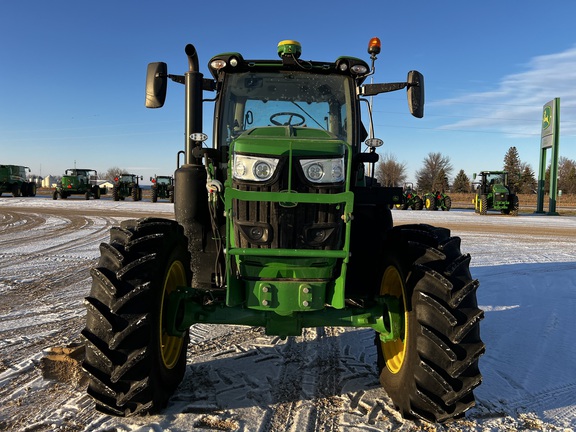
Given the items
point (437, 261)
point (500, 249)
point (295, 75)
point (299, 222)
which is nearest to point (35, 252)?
point (295, 75)

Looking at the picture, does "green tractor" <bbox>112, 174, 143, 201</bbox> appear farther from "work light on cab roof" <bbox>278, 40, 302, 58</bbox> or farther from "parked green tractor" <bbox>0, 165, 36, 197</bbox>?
"work light on cab roof" <bbox>278, 40, 302, 58</bbox>

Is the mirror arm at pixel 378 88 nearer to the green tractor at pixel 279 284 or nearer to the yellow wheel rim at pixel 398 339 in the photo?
the green tractor at pixel 279 284

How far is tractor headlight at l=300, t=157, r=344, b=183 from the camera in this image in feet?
9.36

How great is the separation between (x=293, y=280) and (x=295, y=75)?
6.64ft

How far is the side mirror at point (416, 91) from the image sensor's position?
12.5 ft

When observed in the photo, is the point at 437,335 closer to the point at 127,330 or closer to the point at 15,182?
the point at 127,330

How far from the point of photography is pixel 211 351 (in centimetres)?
400

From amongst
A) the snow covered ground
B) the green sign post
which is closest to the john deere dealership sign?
the green sign post

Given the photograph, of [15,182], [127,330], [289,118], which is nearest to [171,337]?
[127,330]

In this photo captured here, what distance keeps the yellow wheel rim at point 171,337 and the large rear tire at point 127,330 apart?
0.45 ft

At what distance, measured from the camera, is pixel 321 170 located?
9.39 ft

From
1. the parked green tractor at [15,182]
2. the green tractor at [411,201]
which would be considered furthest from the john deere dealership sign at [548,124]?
the parked green tractor at [15,182]

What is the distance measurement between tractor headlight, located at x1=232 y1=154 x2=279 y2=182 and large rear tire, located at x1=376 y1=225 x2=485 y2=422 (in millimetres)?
1123

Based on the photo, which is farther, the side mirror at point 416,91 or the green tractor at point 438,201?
the green tractor at point 438,201
